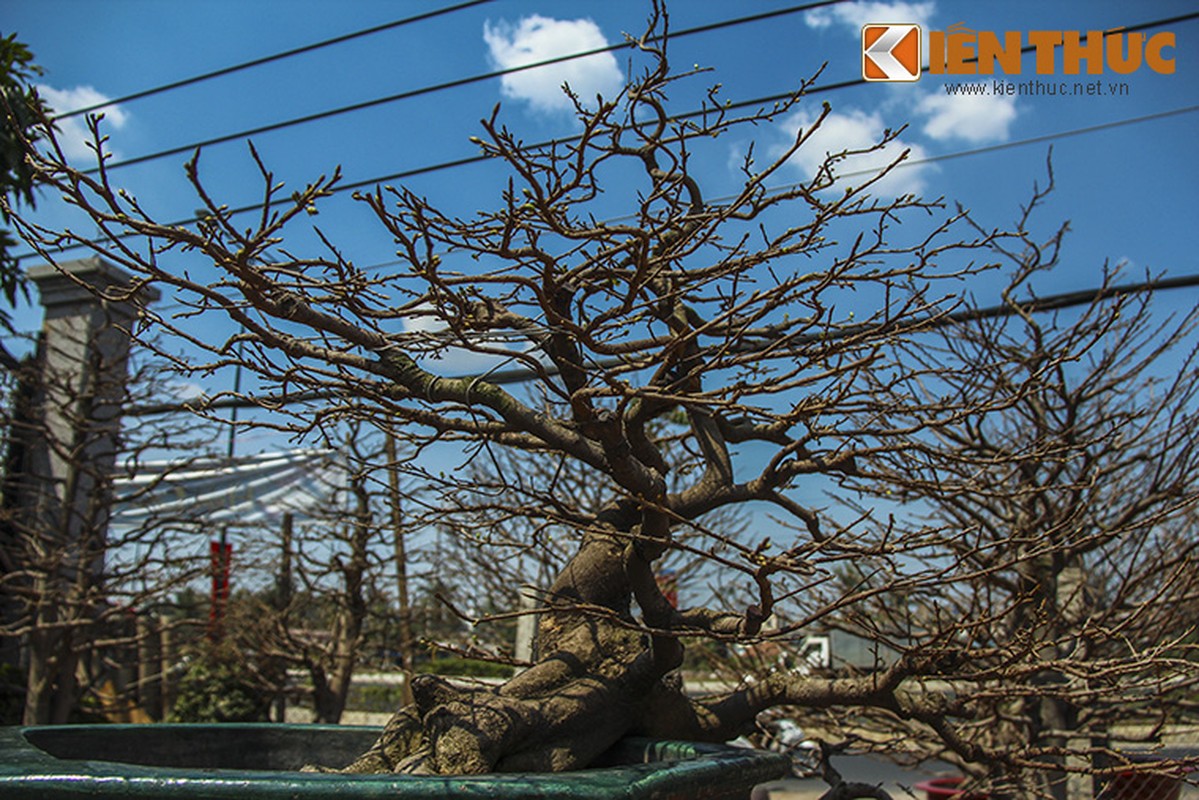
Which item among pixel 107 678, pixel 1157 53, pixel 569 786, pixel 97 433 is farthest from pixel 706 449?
pixel 107 678

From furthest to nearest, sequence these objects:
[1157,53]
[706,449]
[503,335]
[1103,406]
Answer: [1157,53]
[1103,406]
[706,449]
[503,335]

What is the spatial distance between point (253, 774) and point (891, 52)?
5687 millimetres

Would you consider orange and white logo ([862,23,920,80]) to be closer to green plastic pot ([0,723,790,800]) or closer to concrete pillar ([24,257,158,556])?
green plastic pot ([0,723,790,800])

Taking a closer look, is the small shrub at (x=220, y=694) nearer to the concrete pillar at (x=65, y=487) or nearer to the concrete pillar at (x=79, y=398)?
the concrete pillar at (x=65, y=487)

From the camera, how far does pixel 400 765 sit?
2.69 metres

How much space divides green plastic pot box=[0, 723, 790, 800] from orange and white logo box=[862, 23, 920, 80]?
4.53 m

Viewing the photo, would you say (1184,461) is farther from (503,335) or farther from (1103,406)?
(503,335)

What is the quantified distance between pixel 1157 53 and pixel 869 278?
4779 mm

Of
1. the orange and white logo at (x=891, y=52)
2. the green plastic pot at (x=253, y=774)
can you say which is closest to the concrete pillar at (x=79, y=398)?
the green plastic pot at (x=253, y=774)

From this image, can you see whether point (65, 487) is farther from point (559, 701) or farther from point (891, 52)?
point (891, 52)

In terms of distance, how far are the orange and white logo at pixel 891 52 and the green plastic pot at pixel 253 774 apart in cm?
453

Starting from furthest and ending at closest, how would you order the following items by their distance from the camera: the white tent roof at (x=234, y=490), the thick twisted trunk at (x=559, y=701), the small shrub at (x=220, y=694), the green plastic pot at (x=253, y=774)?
1. the small shrub at (x=220, y=694)
2. the white tent roof at (x=234, y=490)
3. the thick twisted trunk at (x=559, y=701)
4. the green plastic pot at (x=253, y=774)

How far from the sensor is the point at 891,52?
20.1 ft

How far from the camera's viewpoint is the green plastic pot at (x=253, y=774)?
5.76ft
